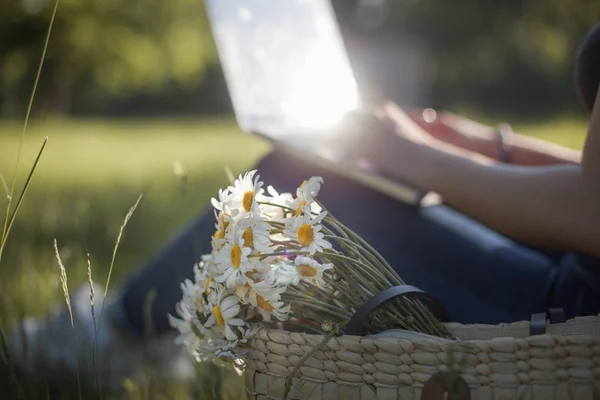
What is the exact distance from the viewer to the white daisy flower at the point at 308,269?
897 mm

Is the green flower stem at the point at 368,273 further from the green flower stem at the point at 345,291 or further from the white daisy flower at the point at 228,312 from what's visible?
the white daisy flower at the point at 228,312

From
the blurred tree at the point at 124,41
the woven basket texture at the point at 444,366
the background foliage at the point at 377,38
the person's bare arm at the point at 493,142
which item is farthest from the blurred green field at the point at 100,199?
the background foliage at the point at 377,38

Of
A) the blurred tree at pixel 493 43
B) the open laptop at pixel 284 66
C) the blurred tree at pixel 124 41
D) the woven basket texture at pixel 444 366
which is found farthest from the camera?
the blurred tree at pixel 493 43

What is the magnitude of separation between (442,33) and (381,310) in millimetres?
22291

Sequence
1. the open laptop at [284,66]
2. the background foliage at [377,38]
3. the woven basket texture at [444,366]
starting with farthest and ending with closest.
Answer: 1. the background foliage at [377,38]
2. the open laptop at [284,66]
3. the woven basket texture at [444,366]

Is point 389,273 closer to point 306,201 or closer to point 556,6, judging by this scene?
point 306,201

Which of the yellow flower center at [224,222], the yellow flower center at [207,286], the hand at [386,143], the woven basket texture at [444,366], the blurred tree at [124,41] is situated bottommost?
the woven basket texture at [444,366]

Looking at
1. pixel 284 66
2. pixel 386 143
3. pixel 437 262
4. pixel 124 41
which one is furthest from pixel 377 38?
pixel 437 262

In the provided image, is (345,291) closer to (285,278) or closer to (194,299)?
(285,278)

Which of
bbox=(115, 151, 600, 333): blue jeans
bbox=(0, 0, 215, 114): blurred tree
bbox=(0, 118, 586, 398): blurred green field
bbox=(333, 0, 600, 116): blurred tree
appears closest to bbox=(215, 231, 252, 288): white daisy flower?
bbox=(0, 118, 586, 398): blurred green field

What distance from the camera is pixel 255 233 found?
0.91 meters

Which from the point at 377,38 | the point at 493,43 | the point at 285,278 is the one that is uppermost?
the point at 493,43

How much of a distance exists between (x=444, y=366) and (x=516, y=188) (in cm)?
51

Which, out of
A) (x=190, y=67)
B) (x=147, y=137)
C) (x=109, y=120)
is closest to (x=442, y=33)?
(x=190, y=67)
